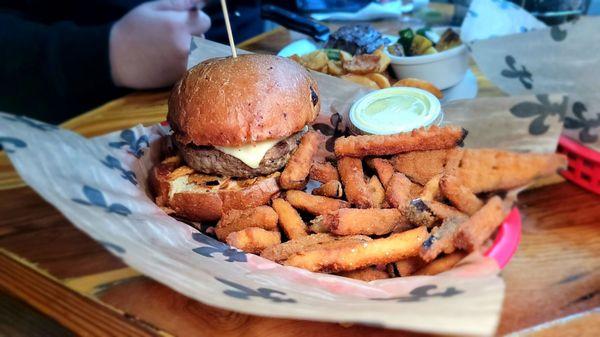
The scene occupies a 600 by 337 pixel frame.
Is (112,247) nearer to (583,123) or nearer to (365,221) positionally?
(365,221)

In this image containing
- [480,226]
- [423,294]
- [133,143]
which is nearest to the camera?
[423,294]

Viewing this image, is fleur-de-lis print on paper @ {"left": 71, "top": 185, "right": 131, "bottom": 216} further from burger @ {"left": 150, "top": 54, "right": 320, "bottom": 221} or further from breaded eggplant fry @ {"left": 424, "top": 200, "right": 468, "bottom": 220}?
breaded eggplant fry @ {"left": 424, "top": 200, "right": 468, "bottom": 220}

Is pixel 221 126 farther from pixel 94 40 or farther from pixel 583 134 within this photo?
pixel 94 40

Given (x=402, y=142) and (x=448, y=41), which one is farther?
(x=448, y=41)

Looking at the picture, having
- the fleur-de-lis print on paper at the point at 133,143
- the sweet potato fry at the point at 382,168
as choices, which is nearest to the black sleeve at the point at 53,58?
the fleur-de-lis print on paper at the point at 133,143

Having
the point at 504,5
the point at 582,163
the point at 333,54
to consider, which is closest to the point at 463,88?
the point at 504,5

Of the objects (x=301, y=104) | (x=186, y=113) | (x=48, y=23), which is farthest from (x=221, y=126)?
(x=48, y=23)

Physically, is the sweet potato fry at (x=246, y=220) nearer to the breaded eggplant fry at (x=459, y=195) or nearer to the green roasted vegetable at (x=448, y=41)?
the breaded eggplant fry at (x=459, y=195)
